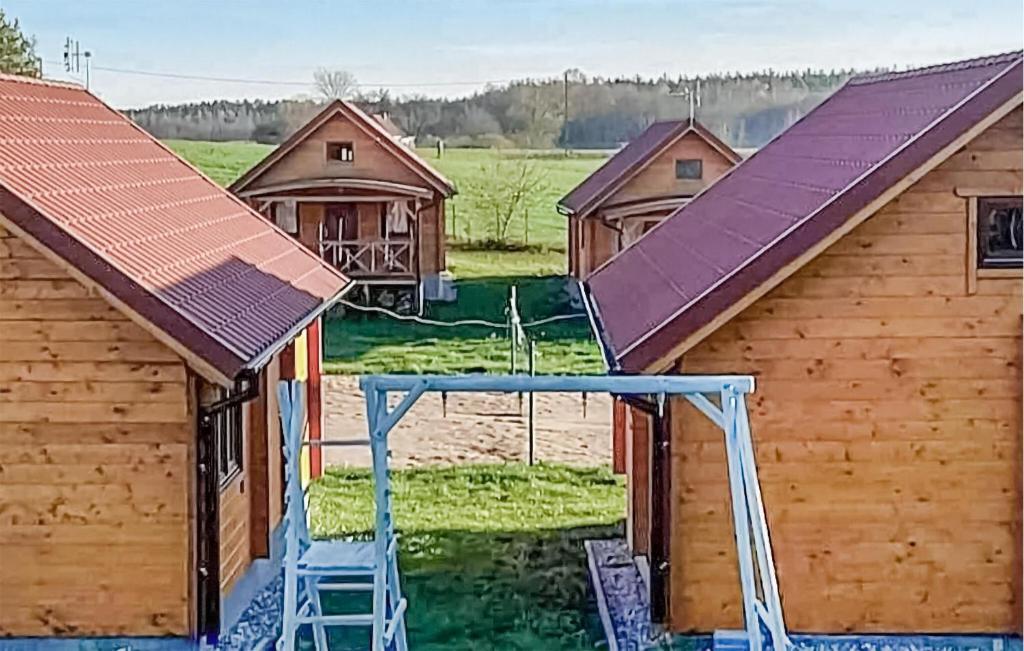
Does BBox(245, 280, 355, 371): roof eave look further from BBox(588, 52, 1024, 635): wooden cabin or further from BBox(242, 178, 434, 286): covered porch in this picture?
BBox(242, 178, 434, 286): covered porch

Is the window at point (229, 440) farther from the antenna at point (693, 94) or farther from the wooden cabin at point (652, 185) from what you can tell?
the antenna at point (693, 94)

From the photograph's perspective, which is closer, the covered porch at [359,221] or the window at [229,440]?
the window at [229,440]

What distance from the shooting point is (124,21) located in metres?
23.8

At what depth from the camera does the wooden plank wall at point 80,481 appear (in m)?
7.36

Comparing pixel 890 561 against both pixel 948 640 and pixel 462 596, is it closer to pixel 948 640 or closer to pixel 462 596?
pixel 948 640

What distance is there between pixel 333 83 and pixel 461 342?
599 inches

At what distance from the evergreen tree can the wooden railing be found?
25.2ft

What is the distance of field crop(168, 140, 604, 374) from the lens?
1877cm

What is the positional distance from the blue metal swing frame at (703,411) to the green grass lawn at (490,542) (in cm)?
170

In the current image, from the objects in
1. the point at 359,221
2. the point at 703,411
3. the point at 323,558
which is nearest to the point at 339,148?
the point at 359,221

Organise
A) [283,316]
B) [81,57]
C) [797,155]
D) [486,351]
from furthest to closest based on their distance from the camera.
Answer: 1. [81,57]
2. [486,351]
3. [797,155]
4. [283,316]

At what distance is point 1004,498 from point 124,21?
761 inches

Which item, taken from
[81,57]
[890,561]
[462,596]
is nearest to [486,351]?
[81,57]

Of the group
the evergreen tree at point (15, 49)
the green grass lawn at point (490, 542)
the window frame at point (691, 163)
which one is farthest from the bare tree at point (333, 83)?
the green grass lawn at point (490, 542)
